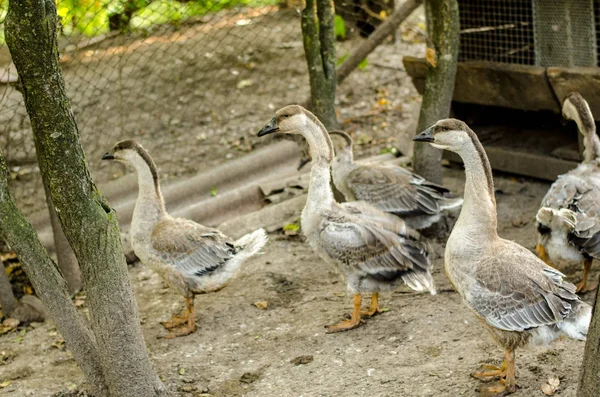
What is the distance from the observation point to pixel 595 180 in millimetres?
6262

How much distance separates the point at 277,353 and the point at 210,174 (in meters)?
3.38

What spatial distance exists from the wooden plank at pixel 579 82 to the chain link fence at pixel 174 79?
11.8 ft

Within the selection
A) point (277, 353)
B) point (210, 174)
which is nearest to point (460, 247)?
point (277, 353)

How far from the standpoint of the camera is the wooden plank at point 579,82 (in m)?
7.17

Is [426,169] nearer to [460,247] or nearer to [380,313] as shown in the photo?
[380,313]

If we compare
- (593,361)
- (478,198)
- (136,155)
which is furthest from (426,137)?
(136,155)

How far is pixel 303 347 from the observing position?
569cm

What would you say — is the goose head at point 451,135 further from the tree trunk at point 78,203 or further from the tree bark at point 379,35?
the tree bark at point 379,35

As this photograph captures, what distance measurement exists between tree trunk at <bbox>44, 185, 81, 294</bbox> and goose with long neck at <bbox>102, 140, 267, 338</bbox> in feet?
2.37

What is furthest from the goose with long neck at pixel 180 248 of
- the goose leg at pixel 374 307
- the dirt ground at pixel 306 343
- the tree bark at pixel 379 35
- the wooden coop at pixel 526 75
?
the tree bark at pixel 379 35

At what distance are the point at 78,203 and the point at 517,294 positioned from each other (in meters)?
2.50

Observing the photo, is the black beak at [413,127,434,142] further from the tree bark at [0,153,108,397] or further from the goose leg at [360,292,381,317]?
the tree bark at [0,153,108,397]

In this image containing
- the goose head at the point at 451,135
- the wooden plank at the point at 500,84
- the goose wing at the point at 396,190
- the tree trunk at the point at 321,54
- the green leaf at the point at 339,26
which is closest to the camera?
the goose head at the point at 451,135

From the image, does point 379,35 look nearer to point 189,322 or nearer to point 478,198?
point 189,322
